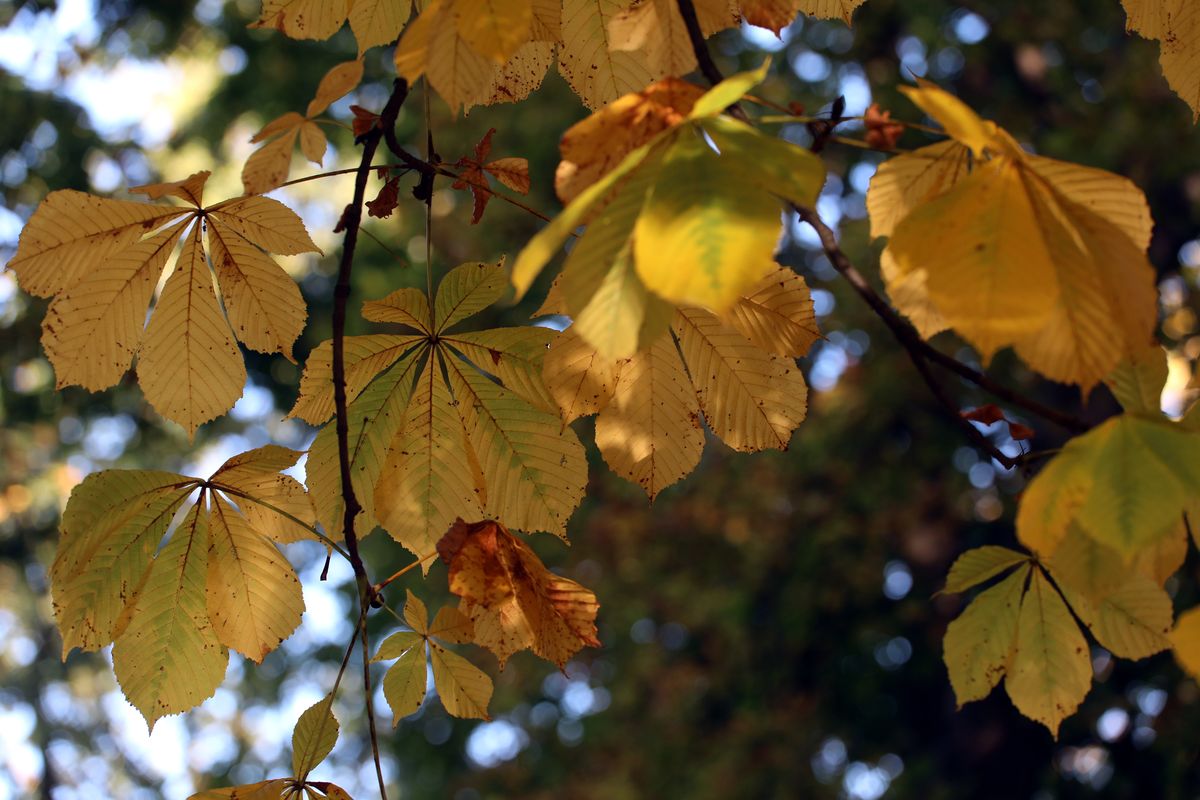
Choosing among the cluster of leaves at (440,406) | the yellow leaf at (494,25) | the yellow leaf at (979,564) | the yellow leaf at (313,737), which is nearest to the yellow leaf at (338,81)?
the cluster of leaves at (440,406)

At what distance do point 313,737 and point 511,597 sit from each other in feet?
0.77

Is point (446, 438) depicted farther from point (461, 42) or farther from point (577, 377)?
point (461, 42)

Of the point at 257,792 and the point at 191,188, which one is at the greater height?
the point at 191,188

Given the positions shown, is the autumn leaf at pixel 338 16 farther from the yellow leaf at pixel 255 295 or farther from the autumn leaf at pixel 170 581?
the autumn leaf at pixel 170 581

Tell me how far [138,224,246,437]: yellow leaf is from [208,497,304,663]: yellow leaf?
0.11 m

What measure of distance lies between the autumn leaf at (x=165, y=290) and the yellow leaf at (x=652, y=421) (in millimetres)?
329

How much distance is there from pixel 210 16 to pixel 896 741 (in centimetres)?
640

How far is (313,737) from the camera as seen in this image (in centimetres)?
99

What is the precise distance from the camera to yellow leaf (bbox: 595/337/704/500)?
1.00 meters

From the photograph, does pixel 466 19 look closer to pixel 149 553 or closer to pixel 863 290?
pixel 863 290

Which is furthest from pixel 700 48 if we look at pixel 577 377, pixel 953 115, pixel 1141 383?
pixel 1141 383

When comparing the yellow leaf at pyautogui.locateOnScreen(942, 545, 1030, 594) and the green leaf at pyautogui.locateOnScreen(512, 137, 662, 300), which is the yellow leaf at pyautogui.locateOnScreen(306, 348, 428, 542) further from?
the yellow leaf at pyautogui.locateOnScreen(942, 545, 1030, 594)

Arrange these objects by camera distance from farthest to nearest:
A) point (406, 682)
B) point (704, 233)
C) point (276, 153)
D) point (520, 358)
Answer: point (406, 682)
point (520, 358)
point (276, 153)
point (704, 233)

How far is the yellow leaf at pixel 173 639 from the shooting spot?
1.00 m
